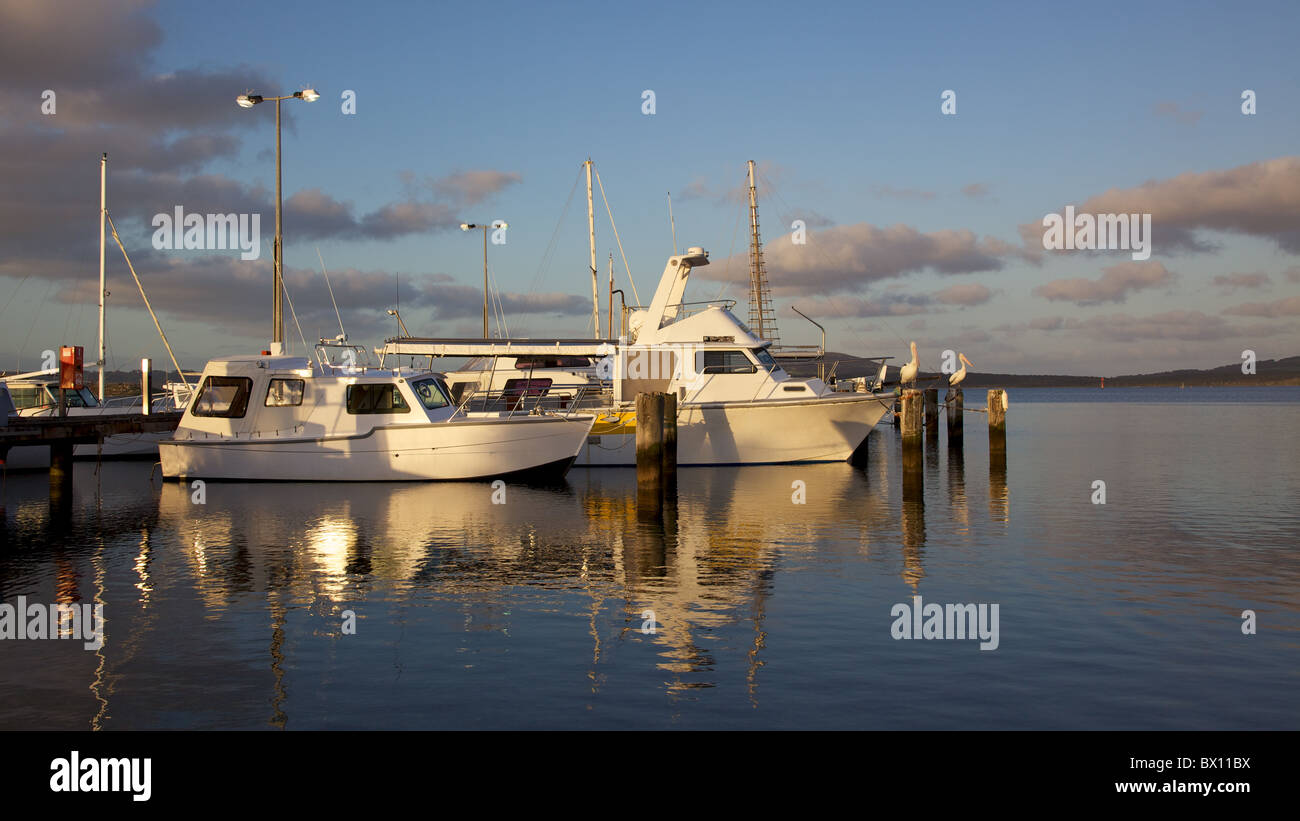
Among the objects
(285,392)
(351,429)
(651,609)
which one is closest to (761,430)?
(351,429)

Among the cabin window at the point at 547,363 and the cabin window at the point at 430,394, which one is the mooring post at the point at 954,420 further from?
the cabin window at the point at 430,394

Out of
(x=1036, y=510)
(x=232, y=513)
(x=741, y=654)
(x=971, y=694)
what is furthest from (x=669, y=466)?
(x=971, y=694)

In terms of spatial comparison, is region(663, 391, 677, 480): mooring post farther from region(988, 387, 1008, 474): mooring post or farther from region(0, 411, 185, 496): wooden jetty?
region(0, 411, 185, 496): wooden jetty

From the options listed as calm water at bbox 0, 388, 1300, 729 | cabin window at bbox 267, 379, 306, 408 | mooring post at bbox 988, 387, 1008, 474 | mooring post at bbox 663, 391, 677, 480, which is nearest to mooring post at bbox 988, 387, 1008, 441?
mooring post at bbox 988, 387, 1008, 474

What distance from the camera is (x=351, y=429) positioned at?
78.3 feet

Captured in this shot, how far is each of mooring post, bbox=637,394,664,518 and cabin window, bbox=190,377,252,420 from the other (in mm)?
10435

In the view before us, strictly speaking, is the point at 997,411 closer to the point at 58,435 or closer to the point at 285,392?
the point at 285,392

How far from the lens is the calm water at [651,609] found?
25.8ft

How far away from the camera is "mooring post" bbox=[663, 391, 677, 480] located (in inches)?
798

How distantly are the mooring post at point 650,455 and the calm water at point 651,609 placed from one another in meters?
0.47

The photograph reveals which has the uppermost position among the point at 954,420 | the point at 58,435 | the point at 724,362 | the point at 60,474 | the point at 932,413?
the point at 724,362

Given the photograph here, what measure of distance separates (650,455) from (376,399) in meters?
7.72

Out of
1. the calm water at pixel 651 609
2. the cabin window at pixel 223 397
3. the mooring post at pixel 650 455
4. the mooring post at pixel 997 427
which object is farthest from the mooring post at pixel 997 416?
the cabin window at pixel 223 397
